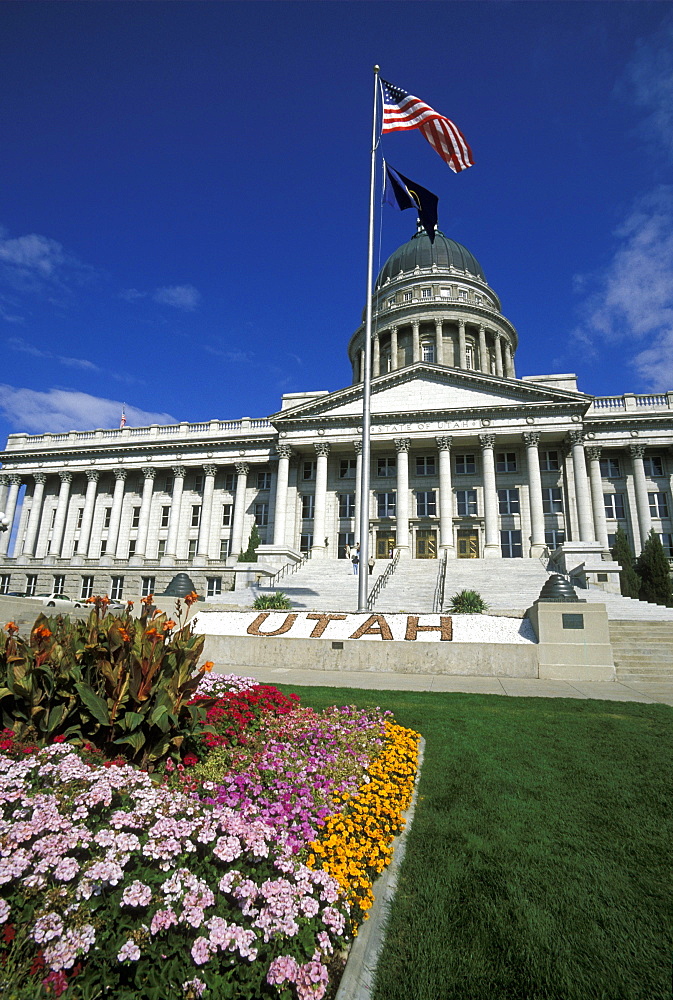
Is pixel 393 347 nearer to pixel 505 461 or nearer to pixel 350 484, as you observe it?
pixel 350 484

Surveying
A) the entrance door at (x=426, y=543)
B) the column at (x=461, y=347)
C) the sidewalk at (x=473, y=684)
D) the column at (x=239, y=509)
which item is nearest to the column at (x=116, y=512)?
the column at (x=239, y=509)

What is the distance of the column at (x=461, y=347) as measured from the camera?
64312mm

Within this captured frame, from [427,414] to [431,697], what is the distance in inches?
1483

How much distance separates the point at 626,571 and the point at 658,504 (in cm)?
1213

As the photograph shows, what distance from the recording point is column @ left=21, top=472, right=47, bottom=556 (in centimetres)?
6053

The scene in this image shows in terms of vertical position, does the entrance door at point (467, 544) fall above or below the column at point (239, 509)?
below

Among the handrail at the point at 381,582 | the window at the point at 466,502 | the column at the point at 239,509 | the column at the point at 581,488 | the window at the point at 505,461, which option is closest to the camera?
the handrail at the point at 381,582

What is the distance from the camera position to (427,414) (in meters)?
47.3

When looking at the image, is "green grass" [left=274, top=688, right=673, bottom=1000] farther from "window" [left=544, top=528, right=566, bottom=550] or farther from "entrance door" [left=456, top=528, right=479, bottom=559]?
"window" [left=544, top=528, right=566, bottom=550]

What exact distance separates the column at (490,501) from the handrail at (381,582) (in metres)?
7.15

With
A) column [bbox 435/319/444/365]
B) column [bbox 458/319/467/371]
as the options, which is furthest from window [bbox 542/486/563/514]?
column [bbox 435/319/444/365]

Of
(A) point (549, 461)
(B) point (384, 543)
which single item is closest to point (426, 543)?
(B) point (384, 543)

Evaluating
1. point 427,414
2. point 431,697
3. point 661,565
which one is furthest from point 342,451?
point 431,697

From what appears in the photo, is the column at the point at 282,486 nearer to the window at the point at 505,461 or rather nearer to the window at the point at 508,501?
the window at the point at 505,461
